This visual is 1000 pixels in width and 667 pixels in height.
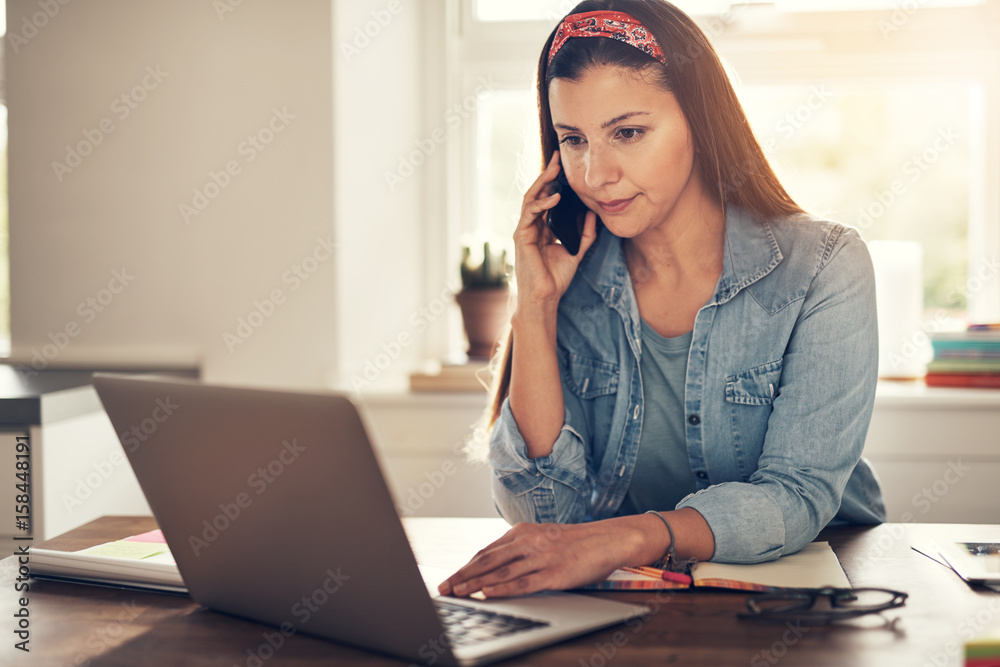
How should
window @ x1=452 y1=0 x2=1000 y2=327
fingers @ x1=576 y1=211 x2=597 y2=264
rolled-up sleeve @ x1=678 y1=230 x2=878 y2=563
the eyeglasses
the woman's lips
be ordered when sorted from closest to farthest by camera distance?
1. the eyeglasses
2. rolled-up sleeve @ x1=678 y1=230 x2=878 y2=563
3. the woman's lips
4. fingers @ x1=576 y1=211 x2=597 y2=264
5. window @ x1=452 y1=0 x2=1000 y2=327

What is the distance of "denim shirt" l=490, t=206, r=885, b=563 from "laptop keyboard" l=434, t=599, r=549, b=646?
1.06 ft

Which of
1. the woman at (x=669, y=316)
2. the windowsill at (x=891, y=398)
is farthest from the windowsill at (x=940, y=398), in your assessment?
the woman at (x=669, y=316)

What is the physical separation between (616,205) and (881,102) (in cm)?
158

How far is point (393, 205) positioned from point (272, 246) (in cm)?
39

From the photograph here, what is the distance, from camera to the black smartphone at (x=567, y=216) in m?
1.43

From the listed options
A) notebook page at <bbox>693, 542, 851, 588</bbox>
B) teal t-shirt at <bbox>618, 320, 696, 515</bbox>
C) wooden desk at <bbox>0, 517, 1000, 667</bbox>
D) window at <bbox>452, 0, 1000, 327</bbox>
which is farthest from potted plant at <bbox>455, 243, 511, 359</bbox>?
wooden desk at <bbox>0, 517, 1000, 667</bbox>

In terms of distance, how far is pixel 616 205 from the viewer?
128cm

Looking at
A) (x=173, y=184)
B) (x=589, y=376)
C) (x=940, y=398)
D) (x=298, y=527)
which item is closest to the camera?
(x=298, y=527)

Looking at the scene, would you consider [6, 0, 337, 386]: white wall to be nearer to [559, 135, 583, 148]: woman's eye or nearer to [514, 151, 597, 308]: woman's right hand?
[514, 151, 597, 308]: woman's right hand

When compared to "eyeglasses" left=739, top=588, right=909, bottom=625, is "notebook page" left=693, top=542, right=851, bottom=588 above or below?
below

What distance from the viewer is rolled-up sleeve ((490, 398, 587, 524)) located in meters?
1.25

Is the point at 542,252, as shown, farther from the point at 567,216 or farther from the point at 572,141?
the point at 572,141

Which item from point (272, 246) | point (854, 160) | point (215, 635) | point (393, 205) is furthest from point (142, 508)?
point (854, 160)

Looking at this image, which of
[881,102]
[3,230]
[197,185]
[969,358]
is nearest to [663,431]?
[969,358]
